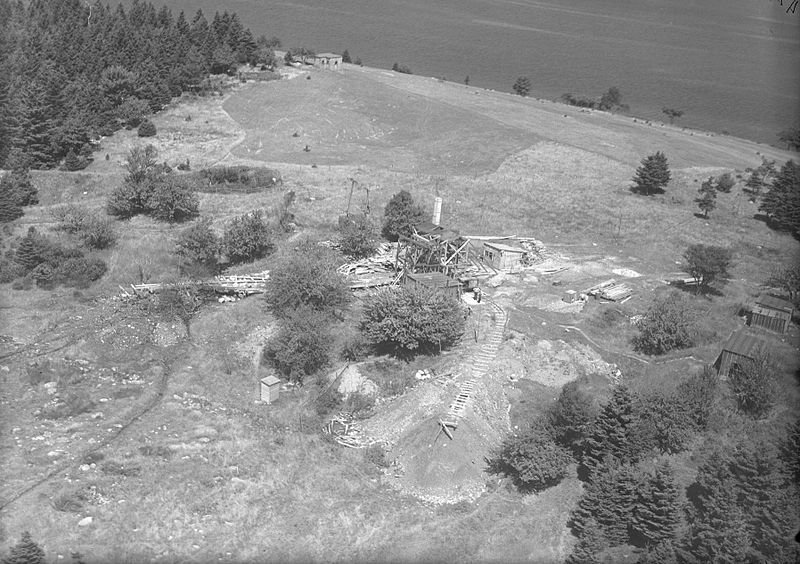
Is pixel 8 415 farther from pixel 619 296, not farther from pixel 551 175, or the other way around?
pixel 551 175

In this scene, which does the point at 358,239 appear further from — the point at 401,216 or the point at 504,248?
the point at 504,248

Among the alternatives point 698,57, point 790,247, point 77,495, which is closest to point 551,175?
point 790,247

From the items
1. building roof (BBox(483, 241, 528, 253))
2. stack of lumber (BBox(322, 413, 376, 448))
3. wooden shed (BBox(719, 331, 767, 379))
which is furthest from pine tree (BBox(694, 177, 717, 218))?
stack of lumber (BBox(322, 413, 376, 448))

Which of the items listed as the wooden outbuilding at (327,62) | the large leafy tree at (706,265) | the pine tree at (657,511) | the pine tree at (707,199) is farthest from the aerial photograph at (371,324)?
the wooden outbuilding at (327,62)

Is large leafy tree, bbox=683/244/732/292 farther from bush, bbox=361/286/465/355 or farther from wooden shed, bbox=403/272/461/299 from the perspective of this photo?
bush, bbox=361/286/465/355

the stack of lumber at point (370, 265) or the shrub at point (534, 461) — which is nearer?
the shrub at point (534, 461)

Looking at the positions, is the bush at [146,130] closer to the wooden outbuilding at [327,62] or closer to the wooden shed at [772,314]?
the wooden outbuilding at [327,62]
